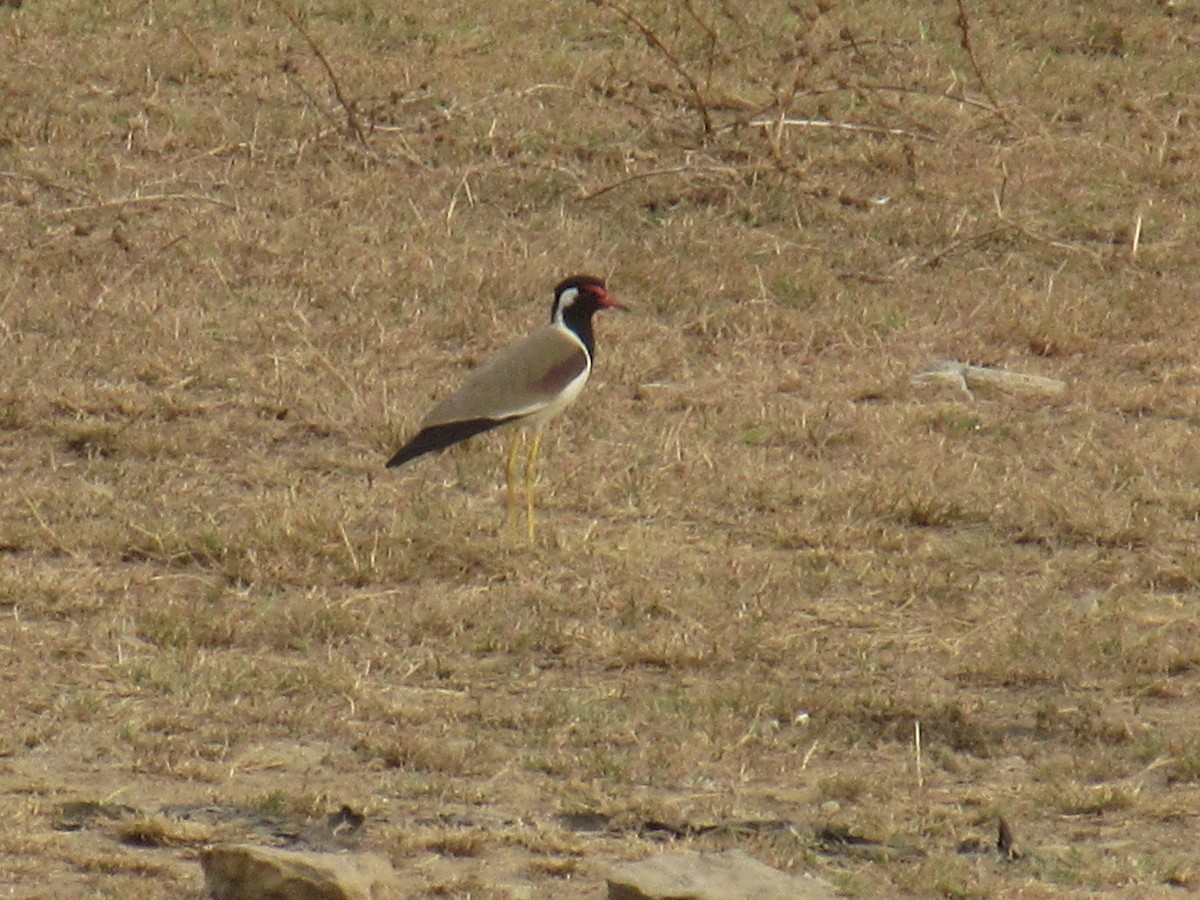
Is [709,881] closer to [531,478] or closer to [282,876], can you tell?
[282,876]

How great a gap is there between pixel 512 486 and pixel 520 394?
31cm

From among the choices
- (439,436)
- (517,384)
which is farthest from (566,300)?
(439,436)

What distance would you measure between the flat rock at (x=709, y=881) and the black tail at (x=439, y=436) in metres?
2.58

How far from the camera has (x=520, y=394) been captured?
7.77 m

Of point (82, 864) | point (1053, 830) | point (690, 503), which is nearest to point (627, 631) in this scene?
point (690, 503)

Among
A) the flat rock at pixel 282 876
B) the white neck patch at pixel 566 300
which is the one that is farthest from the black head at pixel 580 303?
the flat rock at pixel 282 876

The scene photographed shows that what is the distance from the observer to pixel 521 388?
25.6 feet

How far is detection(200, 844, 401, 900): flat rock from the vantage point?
483 centimetres

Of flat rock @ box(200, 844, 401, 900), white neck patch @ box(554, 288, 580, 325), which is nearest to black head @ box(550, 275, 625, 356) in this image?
white neck patch @ box(554, 288, 580, 325)

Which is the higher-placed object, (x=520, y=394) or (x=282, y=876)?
(x=520, y=394)

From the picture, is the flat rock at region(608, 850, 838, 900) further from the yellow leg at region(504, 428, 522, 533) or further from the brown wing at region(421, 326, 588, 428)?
the brown wing at region(421, 326, 588, 428)

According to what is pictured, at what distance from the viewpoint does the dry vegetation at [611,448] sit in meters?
5.80

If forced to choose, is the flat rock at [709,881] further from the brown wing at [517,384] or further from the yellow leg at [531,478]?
the brown wing at [517,384]

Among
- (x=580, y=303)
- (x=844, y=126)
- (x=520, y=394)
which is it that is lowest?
(x=520, y=394)
